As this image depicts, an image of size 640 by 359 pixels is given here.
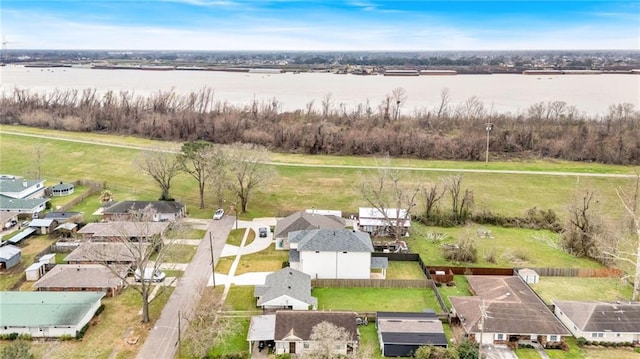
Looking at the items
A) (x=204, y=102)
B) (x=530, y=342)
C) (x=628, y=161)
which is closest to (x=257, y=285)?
(x=530, y=342)

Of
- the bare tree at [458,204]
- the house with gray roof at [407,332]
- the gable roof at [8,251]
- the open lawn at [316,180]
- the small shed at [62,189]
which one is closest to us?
the house with gray roof at [407,332]

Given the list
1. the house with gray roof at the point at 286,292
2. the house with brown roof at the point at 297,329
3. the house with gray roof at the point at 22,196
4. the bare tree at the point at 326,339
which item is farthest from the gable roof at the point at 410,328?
the house with gray roof at the point at 22,196

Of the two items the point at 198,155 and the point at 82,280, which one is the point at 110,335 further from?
the point at 198,155

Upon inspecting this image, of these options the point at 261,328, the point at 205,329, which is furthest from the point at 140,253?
the point at 261,328

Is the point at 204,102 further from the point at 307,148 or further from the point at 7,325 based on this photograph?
the point at 7,325

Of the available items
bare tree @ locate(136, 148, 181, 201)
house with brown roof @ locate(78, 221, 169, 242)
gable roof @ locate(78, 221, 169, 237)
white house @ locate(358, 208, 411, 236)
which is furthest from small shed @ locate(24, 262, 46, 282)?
white house @ locate(358, 208, 411, 236)

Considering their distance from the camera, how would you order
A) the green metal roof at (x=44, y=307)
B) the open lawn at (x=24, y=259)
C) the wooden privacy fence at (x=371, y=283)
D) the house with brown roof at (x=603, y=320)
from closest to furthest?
the green metal roof at (x=44, y=307) < the house with brown roof at (x=603, y=320) < the open lawn at (x=24, y=259) < the wooden privacy fence at (x=371, y=283)

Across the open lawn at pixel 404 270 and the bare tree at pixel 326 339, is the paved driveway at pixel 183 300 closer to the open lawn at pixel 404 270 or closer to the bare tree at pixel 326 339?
the bare tree at pixel 326 339
